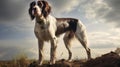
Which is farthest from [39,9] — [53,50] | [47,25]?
[53,50]

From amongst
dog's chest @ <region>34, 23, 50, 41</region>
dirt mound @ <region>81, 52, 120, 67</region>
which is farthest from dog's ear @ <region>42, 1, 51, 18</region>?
→ dirt mound @ <region>81, 52, 120, 67</region>

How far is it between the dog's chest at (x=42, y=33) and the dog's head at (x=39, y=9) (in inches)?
19.4

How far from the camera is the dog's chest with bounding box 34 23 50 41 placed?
38.9ft

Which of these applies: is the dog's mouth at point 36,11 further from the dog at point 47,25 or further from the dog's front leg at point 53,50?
the dog's front leg at point 53,50

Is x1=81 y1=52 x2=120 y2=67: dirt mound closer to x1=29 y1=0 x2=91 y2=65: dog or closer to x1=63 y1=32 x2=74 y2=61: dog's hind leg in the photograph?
x1=29 y1=0 x2=91 y2=65: dog

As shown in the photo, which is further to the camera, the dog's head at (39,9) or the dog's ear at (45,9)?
the dog's ear at (45,9)

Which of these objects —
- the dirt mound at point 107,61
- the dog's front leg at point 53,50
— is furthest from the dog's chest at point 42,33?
the dirt mound at point 107,61

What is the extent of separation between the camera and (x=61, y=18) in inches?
523

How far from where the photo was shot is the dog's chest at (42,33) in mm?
11859

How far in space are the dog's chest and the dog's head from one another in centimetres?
49

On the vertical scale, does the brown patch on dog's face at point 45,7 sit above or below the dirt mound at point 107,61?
above

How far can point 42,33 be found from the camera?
39.1ft

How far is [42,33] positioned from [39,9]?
110cm

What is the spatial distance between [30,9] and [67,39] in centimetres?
332
